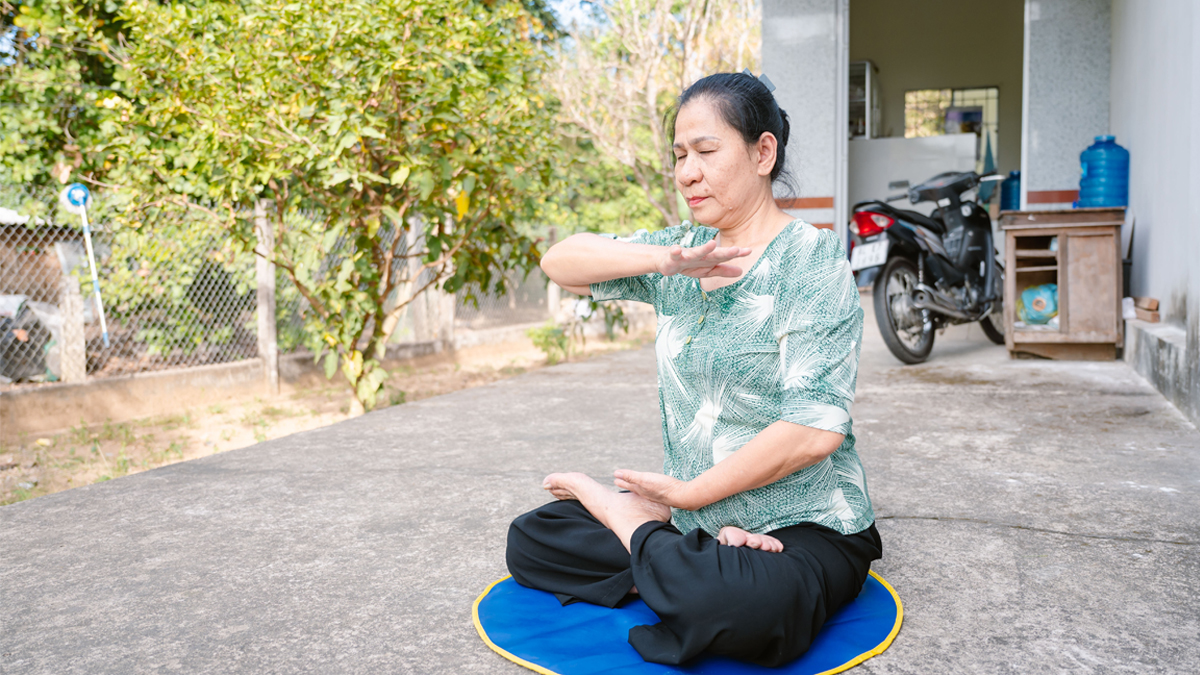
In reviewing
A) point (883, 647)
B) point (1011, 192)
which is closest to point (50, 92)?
point (883, 647)

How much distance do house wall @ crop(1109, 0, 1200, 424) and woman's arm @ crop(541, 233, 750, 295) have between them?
2583 millimetres

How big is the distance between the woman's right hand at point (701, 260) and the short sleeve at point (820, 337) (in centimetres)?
13

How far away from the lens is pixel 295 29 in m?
3.72

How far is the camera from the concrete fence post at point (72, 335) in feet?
16.5

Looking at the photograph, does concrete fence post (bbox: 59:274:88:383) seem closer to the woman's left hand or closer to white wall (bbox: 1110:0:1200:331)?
the woman's left hand

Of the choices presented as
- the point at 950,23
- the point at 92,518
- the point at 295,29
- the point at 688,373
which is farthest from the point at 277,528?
the point at 950,23

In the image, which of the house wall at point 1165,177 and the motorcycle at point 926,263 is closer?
the house wall at point 1165,177

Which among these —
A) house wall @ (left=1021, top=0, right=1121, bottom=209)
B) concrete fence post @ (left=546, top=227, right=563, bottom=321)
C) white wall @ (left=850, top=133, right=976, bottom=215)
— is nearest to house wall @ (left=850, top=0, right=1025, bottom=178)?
white wall @ (left=850, top=133, right=976, bottom=215)

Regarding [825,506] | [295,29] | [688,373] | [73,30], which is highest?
[73,30]

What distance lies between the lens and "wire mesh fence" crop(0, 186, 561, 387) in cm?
504

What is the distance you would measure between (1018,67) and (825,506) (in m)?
11.4

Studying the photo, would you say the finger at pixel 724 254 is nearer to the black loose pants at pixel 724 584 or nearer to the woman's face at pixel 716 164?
the woman's face at pixel 716 164

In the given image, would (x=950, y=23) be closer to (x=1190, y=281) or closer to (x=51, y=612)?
(x=1190, y=281)

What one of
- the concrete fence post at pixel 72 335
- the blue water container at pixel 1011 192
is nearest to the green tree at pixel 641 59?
the blue water container at pixel 1011 192
